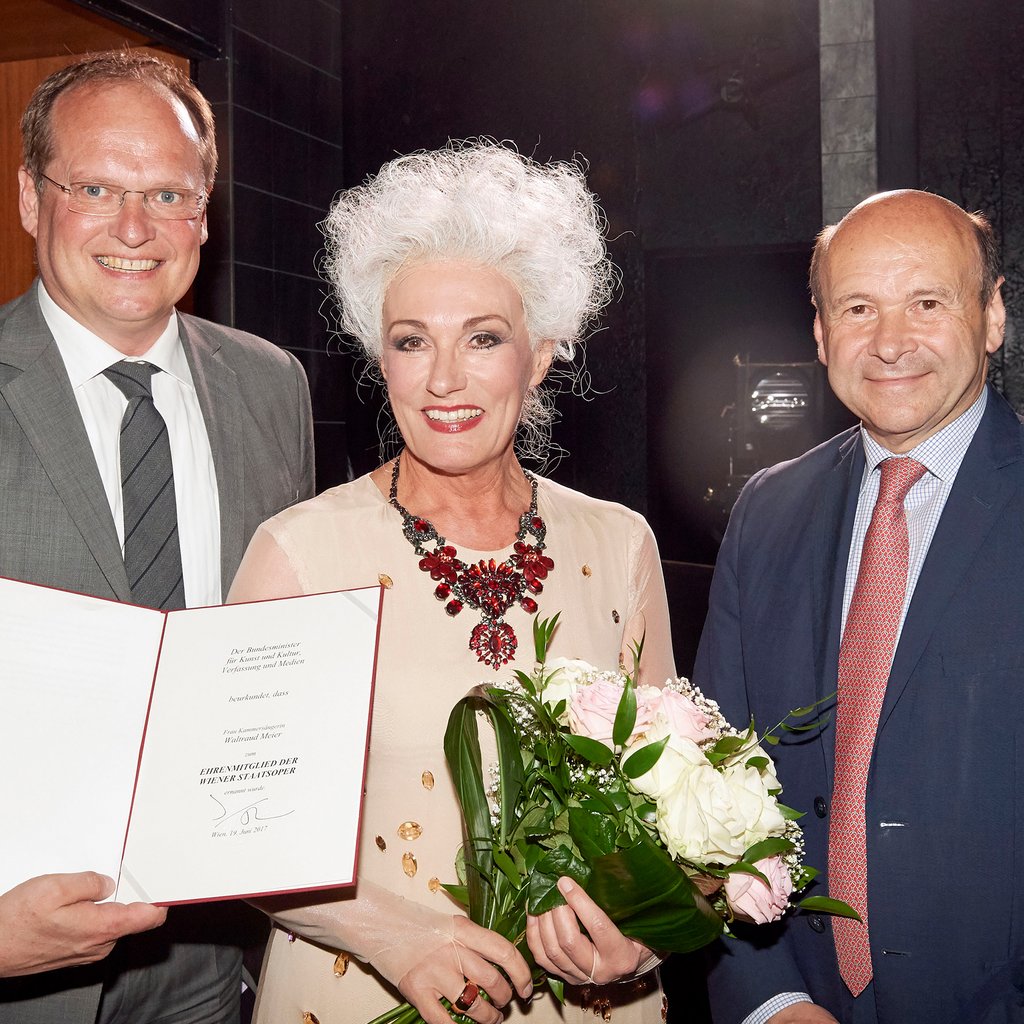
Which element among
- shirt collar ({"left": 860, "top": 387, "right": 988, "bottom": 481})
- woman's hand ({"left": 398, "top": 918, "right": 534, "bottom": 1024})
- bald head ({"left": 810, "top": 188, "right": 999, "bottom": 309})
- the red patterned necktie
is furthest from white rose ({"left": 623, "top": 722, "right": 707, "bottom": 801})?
bald head ({"left": 810, "top": 188, "right": 999, "bottom": 309})

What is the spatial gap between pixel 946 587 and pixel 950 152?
12.8 ft

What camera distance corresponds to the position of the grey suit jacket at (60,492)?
6.55 ft

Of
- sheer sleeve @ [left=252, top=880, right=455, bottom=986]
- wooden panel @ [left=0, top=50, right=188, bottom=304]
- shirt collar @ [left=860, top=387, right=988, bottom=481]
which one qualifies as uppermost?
wooden panel @ [left=0, top=50, right=188, bottom=304]

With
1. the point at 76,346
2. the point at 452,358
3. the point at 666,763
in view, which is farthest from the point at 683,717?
the point at 76,346

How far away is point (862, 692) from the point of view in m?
1.94

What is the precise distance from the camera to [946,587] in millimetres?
1902

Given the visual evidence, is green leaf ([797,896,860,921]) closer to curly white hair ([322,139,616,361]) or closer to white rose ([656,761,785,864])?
white rose ([656,761,785,864])

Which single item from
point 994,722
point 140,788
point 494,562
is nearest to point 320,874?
point 140,788

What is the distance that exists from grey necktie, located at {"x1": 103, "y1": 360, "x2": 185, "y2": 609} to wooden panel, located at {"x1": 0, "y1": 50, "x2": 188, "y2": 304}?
2981 mm

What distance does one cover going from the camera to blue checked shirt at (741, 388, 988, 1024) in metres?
1.98

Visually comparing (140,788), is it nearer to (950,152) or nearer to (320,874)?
(320,874)

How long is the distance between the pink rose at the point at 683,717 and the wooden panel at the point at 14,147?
4133 millimetres

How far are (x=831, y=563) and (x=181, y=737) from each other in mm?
1162

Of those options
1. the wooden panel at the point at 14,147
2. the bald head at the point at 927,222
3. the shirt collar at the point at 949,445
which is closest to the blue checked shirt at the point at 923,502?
the shirt collar at the point at 949,445
